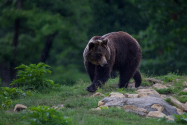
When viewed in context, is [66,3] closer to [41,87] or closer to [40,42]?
[40,42]

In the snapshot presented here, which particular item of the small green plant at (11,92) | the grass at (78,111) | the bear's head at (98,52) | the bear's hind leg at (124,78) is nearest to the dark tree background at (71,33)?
the bear's hind leg at (124,78)

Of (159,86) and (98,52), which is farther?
(159,86)

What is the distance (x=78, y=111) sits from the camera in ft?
20.5

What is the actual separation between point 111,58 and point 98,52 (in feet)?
1.91

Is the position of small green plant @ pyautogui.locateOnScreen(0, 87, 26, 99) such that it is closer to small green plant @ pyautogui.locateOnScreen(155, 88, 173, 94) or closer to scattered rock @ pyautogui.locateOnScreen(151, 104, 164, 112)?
scattered rock @ pyautogui.locateOnScreen(151, 104, 164, 112)

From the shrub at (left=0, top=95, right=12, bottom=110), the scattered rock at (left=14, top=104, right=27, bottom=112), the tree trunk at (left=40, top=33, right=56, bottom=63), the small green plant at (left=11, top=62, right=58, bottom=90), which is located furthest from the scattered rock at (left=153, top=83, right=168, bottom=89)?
the tree trunk at (left=40, top=33, right=56, bottom=63)

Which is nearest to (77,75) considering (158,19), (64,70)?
(64,70)

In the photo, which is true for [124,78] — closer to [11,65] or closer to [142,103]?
[142,103]

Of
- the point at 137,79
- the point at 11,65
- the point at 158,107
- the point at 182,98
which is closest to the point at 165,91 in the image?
the point at 182,98

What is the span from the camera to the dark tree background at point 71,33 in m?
19.2

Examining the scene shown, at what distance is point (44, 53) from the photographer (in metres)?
21.3

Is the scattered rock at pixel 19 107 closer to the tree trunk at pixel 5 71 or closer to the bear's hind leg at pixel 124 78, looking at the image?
the bear's hind leg at pixel 124 78

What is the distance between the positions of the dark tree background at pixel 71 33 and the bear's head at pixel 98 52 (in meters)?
10.2

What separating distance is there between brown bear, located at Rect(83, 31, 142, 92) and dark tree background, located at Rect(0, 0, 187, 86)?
901cm
